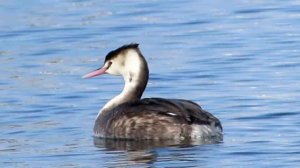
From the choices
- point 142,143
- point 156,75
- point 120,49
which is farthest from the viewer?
point 156,75

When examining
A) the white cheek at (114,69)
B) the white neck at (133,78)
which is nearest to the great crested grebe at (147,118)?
the white neck at (133,78)

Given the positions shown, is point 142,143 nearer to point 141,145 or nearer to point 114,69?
point 141,145

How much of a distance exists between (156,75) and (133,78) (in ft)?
8.55

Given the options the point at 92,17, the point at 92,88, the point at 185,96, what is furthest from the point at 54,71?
the point at 92,17

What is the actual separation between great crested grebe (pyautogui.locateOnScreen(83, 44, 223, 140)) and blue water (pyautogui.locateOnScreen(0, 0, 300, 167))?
21 centimetres

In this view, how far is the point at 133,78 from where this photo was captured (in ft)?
48.1

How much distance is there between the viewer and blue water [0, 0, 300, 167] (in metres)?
13.0

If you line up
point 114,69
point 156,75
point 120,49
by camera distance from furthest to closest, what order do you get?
point 156,75 < point 114,69 < point 120,49

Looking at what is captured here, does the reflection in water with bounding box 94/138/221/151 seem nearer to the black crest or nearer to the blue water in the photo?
the blue water

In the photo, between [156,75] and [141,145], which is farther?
[156,75]

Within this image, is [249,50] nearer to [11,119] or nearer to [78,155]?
[11,119]

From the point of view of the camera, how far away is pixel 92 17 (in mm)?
21781

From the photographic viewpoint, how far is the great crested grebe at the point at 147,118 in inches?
537

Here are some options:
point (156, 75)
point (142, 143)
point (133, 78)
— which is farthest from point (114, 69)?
point (156, 75)
